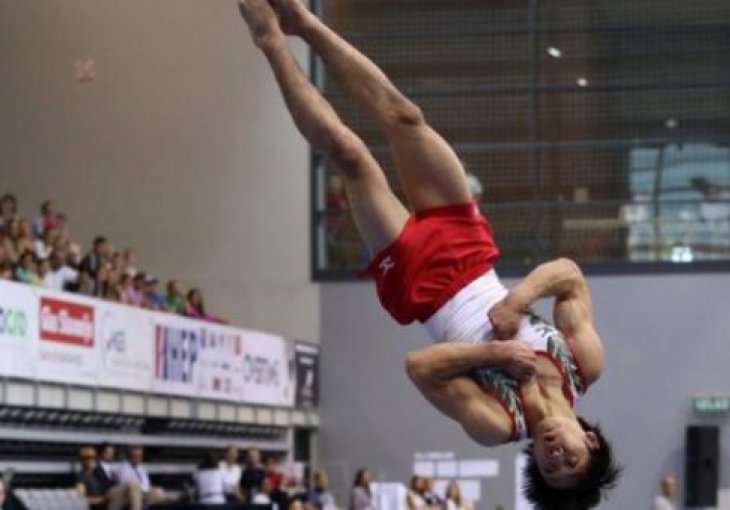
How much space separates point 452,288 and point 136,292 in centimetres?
1443

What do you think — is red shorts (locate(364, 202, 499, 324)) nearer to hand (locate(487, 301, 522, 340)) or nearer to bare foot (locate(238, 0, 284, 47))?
hand (locate(487, 301, 522, 340))

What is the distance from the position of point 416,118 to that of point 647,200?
1954 centimetres

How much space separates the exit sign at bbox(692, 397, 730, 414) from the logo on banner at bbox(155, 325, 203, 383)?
7.57 m

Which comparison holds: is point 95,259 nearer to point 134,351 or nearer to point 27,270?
point 134,351

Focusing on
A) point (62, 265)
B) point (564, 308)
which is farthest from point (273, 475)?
point (564, 308)

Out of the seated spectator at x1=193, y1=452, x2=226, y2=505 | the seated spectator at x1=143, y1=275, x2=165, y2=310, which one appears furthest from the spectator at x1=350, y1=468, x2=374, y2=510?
the seated spectator at x1=143, y1=275, x2=165, y2=310

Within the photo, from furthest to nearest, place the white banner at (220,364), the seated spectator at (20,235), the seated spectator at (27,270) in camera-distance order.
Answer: the white banner at (220,364), the seated spectator at (20,235), the seated spectator at (27,270)

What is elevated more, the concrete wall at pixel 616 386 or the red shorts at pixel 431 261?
the concrete wall at pixel 616 386

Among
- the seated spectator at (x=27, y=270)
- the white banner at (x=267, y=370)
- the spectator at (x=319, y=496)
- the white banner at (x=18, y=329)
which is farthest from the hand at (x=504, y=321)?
the white banner at (x=267, y=370)

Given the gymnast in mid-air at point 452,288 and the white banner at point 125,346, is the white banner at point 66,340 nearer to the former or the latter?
the white banner at point 125,346

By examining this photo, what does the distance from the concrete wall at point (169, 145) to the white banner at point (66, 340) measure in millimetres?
7801

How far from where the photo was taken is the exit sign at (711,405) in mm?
26719

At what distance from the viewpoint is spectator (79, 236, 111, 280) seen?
2098cm

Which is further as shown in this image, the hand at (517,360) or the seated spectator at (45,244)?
the seated spectator at (45,244)
